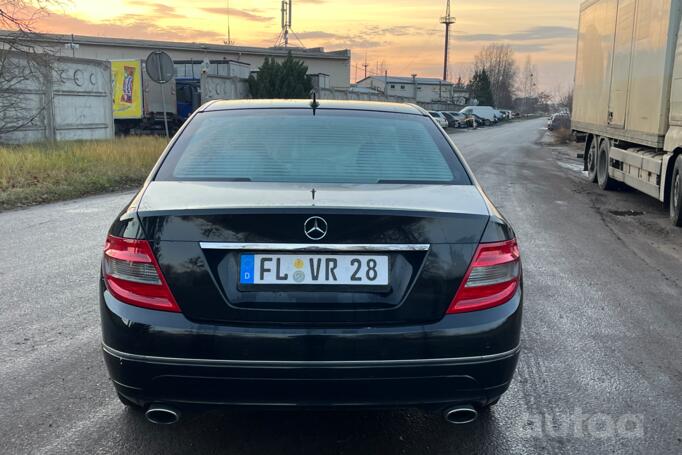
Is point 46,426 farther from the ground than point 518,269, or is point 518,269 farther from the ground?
point 518,269

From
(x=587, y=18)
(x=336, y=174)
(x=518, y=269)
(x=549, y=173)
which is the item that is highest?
(x=587, y=18)

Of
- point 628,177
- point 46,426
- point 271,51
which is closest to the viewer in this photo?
point 46,426

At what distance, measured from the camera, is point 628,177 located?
11.7 metres

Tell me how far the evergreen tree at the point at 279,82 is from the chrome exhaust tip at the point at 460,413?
3034 centimetres

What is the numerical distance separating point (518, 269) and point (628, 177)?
32.9ft

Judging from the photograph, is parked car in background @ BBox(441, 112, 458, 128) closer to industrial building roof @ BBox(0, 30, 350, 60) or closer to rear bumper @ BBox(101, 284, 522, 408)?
industrial building roof @ BBox(0, 30, 350, 60)

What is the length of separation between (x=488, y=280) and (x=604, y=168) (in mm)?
12427

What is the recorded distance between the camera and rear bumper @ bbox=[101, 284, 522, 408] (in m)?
2.51

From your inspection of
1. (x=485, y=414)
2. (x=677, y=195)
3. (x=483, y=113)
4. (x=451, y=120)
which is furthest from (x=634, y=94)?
(x=483, y=113)

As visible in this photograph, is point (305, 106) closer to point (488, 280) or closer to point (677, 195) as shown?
point (488, 280)

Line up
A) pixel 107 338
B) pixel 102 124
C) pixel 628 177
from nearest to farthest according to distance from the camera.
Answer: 1. pixel 107 338
2. pixel 628 177
3. pixel 102 124

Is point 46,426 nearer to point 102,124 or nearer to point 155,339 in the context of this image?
point 155,339

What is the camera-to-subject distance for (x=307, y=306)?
2.54 meters

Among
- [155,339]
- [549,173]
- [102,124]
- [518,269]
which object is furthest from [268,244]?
[102,124]
